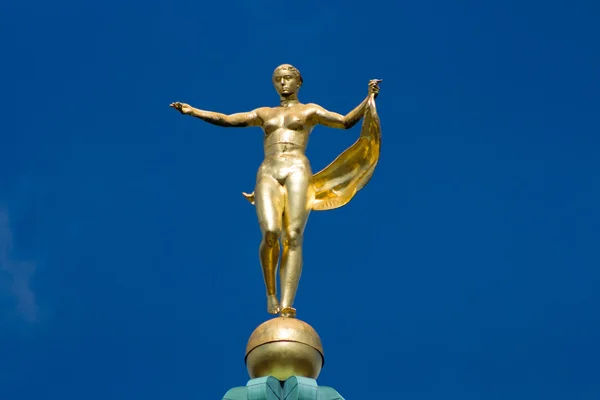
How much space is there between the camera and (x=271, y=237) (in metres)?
29.7

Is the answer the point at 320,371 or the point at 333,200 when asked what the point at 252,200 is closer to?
the point at 333,200

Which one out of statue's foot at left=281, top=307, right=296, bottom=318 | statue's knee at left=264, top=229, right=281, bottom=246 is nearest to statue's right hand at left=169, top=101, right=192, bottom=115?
statue's knee at left=264, top=229, right=281, bottom=246

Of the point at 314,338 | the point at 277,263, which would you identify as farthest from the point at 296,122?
the point at 314,338

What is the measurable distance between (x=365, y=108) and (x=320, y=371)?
4.84 meters

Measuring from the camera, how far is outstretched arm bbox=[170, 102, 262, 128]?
31.2m

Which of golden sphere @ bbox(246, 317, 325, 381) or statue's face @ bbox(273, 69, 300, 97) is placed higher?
statue's face @ bbox(273, 69, 300, 97)

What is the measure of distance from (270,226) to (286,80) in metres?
3.10

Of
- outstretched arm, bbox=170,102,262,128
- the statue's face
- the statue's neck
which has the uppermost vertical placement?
the statue's face

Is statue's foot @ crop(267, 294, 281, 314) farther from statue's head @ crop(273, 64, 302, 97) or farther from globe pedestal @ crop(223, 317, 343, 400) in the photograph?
statue's head @ crop(273, 64, 302, 97)

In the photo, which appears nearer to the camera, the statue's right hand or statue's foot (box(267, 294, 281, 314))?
statue's foot (box(267, 294, 281, 314))

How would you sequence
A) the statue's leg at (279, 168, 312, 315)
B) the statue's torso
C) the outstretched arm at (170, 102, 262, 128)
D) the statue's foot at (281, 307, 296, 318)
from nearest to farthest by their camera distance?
the statue's foot at (281, 307, 296, 318) → the statue's leg at (279, 168, 312, 315) → the statue's torso → the outstretched arm at (170, 102, 262, 128)

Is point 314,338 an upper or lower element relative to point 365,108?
lower

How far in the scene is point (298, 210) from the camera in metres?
29.9

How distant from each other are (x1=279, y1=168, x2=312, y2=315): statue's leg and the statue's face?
1.74 meters
